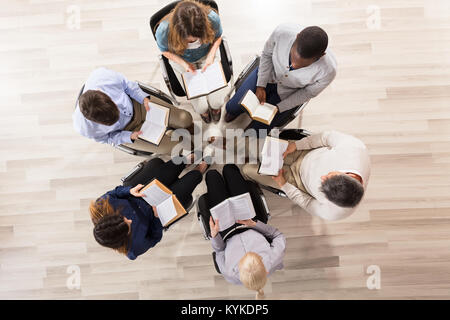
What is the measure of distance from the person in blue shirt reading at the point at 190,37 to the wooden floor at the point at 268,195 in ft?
2.30

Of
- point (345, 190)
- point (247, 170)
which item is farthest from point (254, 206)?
point (345, 190)

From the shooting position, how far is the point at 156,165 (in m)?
2.50

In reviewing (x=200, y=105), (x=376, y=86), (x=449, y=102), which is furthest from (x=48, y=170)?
(x=449, y=102)

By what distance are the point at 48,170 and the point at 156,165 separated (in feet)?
4.48

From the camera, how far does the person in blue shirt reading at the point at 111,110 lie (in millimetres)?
1832

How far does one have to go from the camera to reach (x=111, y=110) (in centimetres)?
187

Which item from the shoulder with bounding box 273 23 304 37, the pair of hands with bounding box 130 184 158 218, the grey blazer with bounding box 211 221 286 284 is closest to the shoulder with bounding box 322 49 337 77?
the shoulder with bounding box 273 23 304 37

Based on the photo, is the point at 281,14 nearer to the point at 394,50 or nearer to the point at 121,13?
the point at 394,50

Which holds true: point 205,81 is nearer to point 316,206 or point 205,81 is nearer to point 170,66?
point 170,66

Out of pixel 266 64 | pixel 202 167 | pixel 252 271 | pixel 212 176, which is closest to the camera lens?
pixel 252 271

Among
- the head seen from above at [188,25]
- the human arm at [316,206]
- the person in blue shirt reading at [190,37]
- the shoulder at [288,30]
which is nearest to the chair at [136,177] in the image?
the person in blue shirt reading at [190,37]

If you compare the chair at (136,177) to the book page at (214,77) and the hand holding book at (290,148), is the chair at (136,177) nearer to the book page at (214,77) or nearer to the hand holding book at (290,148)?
the book page at (214,77)

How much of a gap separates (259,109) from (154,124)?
34.3 inches

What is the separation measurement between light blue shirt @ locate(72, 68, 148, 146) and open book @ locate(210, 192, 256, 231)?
901 millimetres
